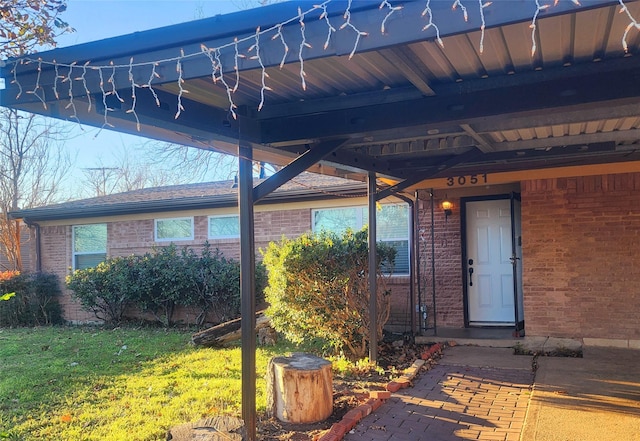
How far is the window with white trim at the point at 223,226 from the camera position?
494 inches

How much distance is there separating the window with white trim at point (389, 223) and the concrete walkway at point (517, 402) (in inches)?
136

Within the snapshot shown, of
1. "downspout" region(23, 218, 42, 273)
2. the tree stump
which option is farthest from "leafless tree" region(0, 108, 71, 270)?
the tree stump

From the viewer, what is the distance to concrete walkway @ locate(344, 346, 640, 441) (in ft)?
14.8

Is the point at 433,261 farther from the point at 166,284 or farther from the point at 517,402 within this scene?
the point at 166,284

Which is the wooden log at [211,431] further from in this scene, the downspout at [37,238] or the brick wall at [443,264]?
the downspout at [37,238]

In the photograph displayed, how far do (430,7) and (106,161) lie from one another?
96.4ft

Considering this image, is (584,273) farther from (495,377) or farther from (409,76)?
(409,76)

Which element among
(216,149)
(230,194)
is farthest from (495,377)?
(230,194)

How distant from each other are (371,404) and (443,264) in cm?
466

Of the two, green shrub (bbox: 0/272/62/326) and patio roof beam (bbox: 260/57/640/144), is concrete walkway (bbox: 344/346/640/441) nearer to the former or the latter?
patio roof beam (bbox: 260/57/640/144)

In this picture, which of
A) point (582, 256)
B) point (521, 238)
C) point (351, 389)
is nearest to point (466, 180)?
point (521, 238)

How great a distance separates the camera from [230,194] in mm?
12219

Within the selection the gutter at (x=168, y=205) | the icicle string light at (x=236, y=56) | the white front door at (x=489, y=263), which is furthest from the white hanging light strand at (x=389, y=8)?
the gutter at (x=168, y=205)

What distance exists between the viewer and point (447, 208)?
9.19 metres
